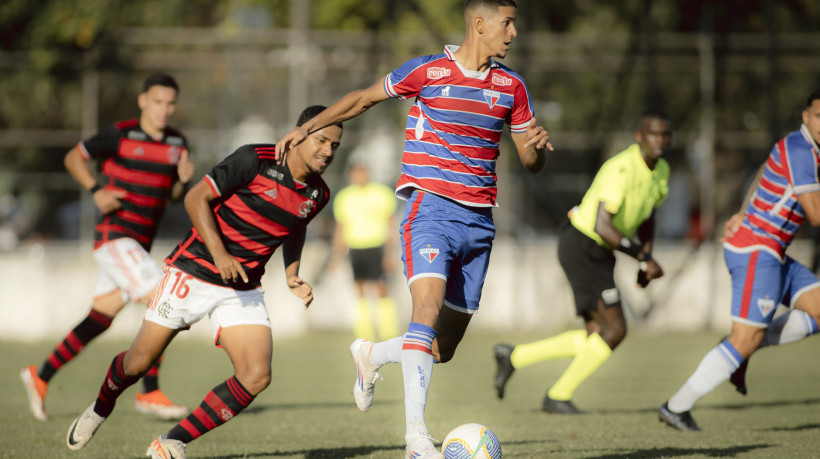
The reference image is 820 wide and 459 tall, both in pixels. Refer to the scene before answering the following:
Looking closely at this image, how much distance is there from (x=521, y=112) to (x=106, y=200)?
3484 millimetres

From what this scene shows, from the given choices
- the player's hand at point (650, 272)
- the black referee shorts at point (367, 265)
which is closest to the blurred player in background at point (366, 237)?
the black referee shorts at point (367, 265)

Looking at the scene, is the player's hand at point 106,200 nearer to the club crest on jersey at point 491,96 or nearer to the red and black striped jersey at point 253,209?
the red and black striped jersey at point 253,209

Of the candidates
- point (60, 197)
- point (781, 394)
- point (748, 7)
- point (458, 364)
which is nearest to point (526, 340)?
point (458, 364)

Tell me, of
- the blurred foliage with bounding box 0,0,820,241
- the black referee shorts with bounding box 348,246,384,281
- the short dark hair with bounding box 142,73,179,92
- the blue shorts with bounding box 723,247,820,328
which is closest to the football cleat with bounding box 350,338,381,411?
the blue shorts with bounding box 723,247,820,328

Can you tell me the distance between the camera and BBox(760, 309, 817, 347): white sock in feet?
22.6

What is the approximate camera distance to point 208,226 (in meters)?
5.28

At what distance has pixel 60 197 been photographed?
57.3 feet

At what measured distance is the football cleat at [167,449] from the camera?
5078 mm

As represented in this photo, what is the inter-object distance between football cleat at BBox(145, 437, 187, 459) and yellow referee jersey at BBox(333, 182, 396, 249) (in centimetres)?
919

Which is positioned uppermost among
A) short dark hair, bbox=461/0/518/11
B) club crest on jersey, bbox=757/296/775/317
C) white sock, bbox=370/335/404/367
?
short dark hair, bbox=461/0/518/11

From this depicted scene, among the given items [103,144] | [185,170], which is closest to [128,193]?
[103,144]

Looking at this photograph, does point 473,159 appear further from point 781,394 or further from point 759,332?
point 781,394

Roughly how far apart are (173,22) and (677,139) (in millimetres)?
10591

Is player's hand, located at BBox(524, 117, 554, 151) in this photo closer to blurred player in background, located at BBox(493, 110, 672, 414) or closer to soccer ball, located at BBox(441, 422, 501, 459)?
soccer ball, located at BBox(441, 422, 501, 459)
